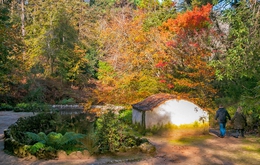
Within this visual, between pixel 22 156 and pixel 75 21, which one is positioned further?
pixel 75 21

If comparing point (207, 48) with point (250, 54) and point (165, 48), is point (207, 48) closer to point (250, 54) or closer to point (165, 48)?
point (165, 48)

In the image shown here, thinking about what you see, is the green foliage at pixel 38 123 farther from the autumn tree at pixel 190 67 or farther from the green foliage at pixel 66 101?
the green foliage at pixel 66 101

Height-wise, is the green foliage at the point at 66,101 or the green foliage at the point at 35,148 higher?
the green foliage at the point at 66,101

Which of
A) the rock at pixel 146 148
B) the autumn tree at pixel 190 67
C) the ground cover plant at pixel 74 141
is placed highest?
the autumn tree at pixel 190 67

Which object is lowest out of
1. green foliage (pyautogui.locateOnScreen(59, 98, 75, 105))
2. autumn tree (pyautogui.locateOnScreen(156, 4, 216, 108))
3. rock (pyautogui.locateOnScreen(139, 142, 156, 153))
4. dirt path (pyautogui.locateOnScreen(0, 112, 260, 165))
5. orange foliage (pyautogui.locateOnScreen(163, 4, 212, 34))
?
dirt path (pyautogui.locateOnScreen(0, 112, 260, 165))

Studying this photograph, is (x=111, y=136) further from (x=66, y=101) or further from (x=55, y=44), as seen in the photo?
(x=55, y=44)

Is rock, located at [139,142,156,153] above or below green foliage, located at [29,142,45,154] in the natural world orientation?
below

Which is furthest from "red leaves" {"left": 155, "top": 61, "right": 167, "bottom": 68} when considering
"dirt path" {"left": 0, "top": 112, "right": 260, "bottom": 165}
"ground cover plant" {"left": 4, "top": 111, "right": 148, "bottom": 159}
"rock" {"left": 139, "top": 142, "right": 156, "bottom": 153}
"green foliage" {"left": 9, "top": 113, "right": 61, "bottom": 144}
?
Answer: "rock" {"left": 139, "top": 142, "right": 156, "bottom": 153}

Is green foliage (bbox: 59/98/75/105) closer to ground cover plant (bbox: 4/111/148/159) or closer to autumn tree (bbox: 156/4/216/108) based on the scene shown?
autumn tree (bbox: 156/4/216/108)

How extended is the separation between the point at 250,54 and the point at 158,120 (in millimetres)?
5993

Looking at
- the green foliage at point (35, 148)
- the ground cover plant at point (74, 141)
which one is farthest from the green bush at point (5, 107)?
the green foliage at point (35, 148)

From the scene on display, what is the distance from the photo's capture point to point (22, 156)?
981cm

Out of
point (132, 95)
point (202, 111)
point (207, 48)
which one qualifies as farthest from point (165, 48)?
point (202, 111)

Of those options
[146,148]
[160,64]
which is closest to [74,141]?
[146,148]
